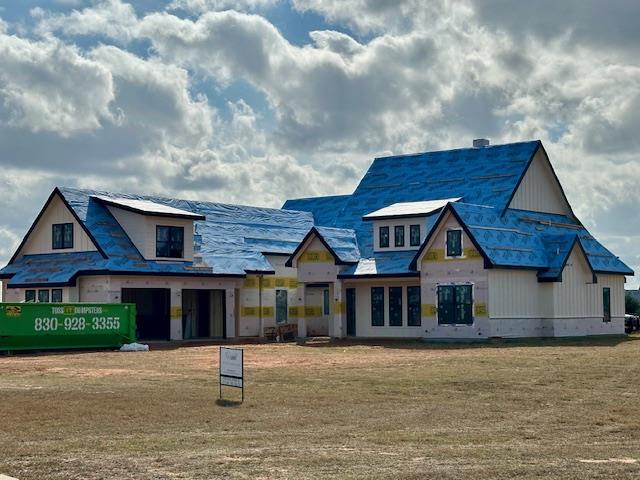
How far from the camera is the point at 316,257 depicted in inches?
2080

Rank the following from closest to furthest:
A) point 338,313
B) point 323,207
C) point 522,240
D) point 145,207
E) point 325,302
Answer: point 522,240 → point 145,207 → point 338,313 → point 325,302 → point 323,207

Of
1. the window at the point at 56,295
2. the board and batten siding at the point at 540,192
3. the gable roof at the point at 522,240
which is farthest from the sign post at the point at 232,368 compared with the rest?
the board and batten siding at the point at 540,192

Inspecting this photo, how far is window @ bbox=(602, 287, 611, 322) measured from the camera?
5394 centimetres

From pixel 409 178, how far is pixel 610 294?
12614 millimetres

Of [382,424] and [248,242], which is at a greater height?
[248,242]

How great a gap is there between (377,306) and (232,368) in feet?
97.5

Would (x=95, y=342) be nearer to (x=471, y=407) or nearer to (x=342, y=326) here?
(x=342, y=326)

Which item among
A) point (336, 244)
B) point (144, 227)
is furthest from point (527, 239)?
point (144, 227)

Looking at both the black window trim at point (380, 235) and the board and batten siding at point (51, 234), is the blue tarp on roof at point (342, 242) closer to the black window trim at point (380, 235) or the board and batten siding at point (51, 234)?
the black window trim at point (380, 235)

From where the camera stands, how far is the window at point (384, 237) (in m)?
53.2

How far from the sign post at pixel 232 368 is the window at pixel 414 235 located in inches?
1150

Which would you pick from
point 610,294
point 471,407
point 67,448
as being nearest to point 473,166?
point 610,294

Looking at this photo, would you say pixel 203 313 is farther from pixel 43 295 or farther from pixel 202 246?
pixel 43 295

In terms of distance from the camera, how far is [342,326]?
5253cm
